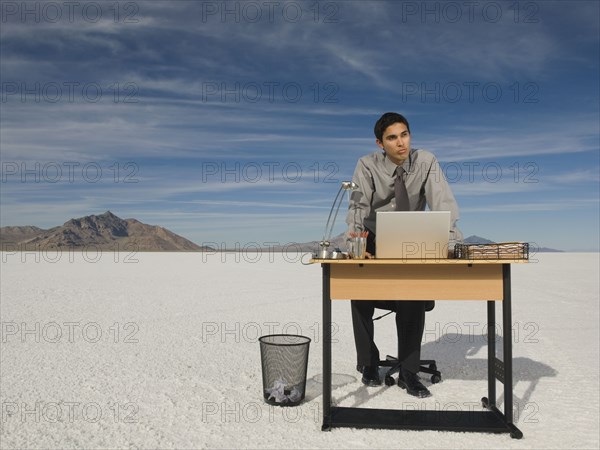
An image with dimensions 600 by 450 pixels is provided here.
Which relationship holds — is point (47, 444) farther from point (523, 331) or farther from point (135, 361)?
point (523, 331)

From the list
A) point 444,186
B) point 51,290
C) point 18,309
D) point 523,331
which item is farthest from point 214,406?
point 51,290

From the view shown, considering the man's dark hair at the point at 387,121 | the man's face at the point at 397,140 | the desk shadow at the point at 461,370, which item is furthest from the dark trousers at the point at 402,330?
the man's dark hair at the point at 387,121

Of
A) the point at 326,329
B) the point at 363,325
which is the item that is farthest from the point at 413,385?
the point at 326,329

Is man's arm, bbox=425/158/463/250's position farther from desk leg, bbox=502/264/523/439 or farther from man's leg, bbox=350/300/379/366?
man's leg, bbox=350/300/379/366

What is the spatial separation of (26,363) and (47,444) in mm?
2207

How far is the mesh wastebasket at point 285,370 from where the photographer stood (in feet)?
12.9

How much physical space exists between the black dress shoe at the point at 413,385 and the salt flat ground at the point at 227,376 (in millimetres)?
105

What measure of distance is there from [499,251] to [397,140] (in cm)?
106

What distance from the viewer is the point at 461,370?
5078 mm

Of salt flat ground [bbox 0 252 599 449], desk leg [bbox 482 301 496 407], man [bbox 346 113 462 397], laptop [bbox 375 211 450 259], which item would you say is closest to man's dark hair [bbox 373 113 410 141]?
man [bbox 346 113 462 397]

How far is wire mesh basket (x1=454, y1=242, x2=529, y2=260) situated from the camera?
3312mm

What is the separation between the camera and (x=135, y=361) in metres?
5.26

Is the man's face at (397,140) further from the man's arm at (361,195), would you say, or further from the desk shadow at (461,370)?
the desk shadow at (461,370)

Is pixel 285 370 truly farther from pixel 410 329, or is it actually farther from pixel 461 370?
pixel 461 370
